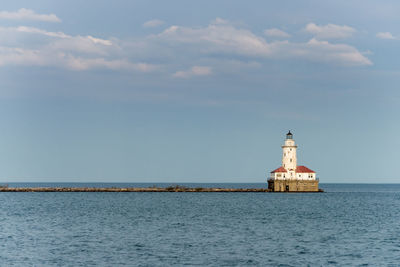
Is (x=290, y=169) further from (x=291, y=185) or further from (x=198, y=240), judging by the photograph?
(x=198, y=240)

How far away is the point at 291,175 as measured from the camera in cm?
13862

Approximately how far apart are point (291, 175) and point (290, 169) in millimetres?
2859

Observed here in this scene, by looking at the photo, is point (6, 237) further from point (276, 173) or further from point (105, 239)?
point (276, 173)

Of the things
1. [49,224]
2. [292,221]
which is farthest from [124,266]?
[292,221]

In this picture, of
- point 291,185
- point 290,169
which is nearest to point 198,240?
point 290,169

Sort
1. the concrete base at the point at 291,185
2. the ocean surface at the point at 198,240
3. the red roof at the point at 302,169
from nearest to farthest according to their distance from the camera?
the ocean surface at the point at 198,240, the red roof at the point at 302,169, the concrete base at the point at 291,185

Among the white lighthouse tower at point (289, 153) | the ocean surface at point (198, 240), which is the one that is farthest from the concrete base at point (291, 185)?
the ocean surface at point (198, 240)

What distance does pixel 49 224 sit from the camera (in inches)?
2566

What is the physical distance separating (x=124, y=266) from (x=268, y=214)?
4498 cm

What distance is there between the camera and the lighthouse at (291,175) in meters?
134

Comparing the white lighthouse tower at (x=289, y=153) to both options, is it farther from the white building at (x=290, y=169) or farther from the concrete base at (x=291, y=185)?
the concrete base at (x=291, y=185)

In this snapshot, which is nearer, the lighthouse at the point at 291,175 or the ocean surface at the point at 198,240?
the ocean surface at the point at 198,240

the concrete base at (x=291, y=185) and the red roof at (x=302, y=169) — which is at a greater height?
the red roof at (x=302, y=169)

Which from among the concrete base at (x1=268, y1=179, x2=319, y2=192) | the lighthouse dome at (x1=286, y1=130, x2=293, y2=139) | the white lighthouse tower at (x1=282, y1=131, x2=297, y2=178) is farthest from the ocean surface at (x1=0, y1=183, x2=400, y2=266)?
the concrete base at (x1=268, y1=179, x2=319, y2=192)
